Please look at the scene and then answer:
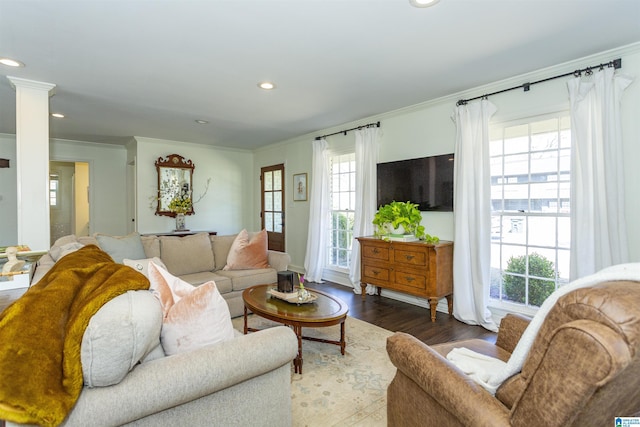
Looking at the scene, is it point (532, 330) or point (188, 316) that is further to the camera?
point (188, 316)

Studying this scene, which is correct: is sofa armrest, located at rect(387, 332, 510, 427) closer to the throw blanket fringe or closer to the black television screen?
the throw blanket fringe

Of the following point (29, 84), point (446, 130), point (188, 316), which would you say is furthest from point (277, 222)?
point (188, 316)

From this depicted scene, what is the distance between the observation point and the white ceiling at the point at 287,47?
1.98 metres

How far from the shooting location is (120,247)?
312cm

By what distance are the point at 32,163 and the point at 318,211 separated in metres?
3.48

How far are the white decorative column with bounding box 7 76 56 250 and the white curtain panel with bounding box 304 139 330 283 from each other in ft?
10.9

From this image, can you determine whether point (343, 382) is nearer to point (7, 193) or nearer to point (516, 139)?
point (516, 139)

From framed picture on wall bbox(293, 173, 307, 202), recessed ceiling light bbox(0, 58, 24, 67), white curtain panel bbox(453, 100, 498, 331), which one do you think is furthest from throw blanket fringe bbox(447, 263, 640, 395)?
framed picture on wall bbox(293, 173, 307, 202)

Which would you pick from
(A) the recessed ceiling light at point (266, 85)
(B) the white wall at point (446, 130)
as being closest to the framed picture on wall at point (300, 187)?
(B) the white wall at point (446, 130)

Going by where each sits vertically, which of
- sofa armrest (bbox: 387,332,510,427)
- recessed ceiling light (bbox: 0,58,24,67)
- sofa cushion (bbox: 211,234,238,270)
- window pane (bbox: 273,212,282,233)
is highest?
recessed ceiling light (bbox: 0,58,24,67)

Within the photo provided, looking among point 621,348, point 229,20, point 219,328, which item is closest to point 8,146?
point 229,20

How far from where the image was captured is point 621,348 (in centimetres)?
73

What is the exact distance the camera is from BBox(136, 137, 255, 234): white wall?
5621mm

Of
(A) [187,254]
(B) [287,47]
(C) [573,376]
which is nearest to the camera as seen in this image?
(C) [573,376]
